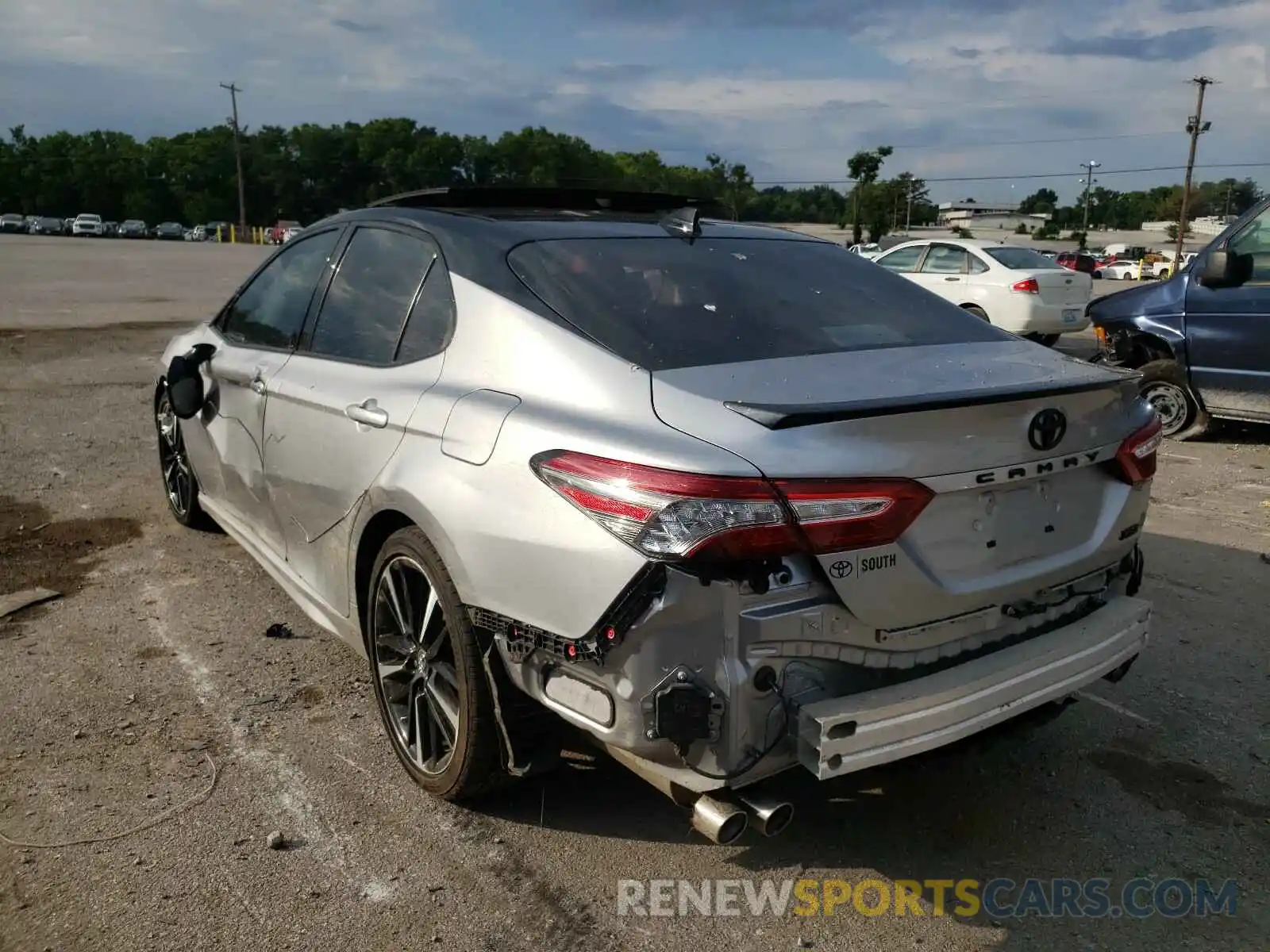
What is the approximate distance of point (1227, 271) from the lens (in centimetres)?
745

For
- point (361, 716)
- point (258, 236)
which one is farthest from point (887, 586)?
point (258, 236)

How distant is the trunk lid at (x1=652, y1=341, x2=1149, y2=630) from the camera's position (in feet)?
7.47

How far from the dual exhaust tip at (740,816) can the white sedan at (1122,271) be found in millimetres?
55641

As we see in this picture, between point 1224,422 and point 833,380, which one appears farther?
point 1224,422

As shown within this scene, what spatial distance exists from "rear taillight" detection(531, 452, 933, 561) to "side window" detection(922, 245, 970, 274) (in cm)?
1339

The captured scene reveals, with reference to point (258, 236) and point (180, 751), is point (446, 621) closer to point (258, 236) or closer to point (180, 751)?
point (180, 751)

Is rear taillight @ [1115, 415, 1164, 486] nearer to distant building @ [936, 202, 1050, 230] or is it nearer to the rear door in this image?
the rear door

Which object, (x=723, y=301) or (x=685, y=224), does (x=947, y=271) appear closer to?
(x=685, y=224)

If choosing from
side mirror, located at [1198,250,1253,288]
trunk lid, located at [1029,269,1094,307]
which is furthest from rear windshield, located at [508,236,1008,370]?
trunk lid, located at [1029,269,1094,307]

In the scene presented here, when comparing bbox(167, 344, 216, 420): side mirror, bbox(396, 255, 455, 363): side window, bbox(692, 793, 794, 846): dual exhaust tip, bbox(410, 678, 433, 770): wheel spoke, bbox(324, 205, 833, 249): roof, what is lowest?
bbox(410, 678, 433, 770): wheel spoke

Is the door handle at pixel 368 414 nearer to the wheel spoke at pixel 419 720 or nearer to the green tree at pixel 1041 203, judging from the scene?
the wheel spoke at pixel 419 720

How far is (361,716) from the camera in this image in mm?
3604

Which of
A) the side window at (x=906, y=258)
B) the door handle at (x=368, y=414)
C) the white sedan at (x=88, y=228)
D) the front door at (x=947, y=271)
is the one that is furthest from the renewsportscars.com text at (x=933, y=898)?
the white sedan at (x=88, y=228)

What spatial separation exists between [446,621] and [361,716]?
1066 mm
